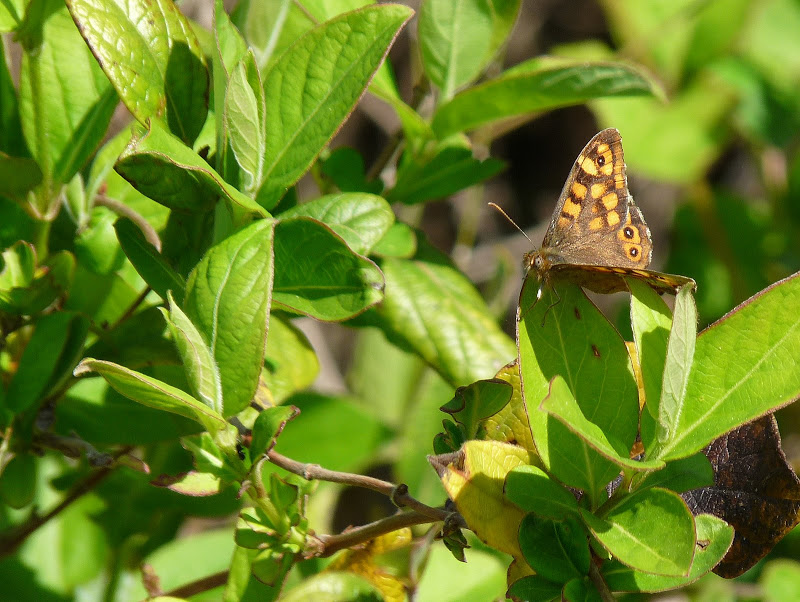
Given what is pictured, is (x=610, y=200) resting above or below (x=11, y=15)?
below

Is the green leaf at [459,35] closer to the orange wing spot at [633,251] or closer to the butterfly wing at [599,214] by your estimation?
the butterfly wing at [599,214]

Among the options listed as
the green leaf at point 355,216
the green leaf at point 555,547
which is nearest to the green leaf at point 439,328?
the green leaf at point 355,216

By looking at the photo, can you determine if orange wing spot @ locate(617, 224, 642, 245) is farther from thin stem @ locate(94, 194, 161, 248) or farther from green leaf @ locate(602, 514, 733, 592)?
thin stem @ locate(94, 194, 161, 248)

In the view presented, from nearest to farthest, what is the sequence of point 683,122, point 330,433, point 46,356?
point 46,356
point 330,433
point 683,122

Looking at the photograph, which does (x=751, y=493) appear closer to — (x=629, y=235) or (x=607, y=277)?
(x=607, y=277)

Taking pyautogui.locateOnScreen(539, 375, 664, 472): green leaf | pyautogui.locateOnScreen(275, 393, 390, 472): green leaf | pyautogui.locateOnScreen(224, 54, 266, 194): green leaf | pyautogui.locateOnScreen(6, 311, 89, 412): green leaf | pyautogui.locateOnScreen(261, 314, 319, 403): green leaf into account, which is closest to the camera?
pyautogui.locateOnScreen(539, 375, 664, 472): green leaf

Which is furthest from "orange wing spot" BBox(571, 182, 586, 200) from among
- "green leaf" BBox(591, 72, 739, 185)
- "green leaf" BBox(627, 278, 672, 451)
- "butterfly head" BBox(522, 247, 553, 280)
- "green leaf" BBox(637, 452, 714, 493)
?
"green leaf" BBox(591, 72, 739, 185)

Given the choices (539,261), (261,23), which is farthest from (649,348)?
(261,23)

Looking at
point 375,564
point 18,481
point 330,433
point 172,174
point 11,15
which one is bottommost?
point 330,433
